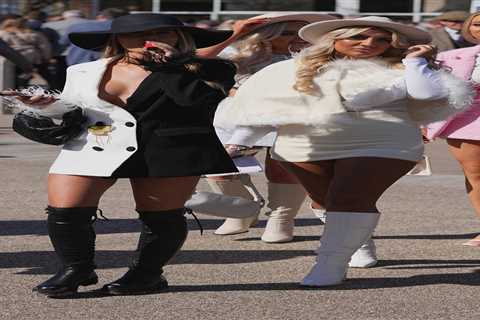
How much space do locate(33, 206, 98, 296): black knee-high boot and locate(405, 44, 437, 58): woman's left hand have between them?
1.57 m

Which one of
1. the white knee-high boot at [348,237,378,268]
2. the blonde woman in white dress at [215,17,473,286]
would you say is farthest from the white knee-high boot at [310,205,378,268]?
the blonde woman in white dress at [215,17,473,286]

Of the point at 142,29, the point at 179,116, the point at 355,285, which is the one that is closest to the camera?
the point at 142,29

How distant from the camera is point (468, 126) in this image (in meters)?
7.84

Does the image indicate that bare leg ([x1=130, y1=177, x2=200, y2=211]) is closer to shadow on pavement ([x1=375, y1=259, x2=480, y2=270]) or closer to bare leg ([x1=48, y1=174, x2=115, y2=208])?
bare leg ([x1=48, y1=174, x2=115, y2=208])

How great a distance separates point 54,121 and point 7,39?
10734 mm

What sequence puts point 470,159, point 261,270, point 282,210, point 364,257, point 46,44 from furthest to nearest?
point 46,44, point 282,210, point 470,159, point 364,257, point 261,270

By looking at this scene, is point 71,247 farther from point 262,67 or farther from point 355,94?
point 262,67

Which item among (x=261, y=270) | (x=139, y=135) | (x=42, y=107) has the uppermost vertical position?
(x=42, y=107)

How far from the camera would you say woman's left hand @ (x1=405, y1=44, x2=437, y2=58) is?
636cm

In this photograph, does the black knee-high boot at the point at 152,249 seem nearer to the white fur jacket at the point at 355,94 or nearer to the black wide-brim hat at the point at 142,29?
the white fur jacket at the point at 355,94

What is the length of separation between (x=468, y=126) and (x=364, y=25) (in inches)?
62.2

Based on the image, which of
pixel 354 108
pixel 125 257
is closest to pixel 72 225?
pixel 354 108

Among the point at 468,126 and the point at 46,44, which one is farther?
the point at 46,44

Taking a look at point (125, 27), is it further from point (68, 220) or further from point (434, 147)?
point (434, 147)
